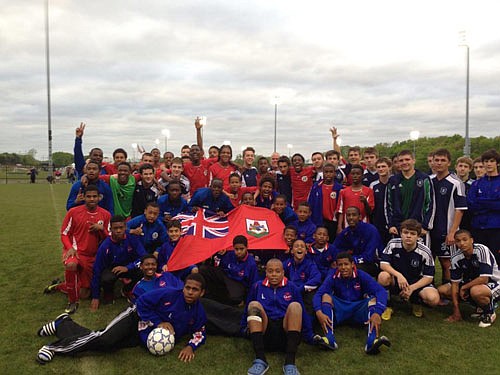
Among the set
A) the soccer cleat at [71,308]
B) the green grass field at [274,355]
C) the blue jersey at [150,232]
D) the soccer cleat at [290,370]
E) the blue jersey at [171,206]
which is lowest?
the green grass field at [274,355]

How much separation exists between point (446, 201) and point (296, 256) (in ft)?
7.78

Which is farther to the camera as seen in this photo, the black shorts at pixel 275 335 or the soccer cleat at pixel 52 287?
the soccer cleat at pixel 52 287

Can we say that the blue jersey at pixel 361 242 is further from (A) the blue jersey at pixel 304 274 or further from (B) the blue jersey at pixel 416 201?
(A) the blue jersey at pixel 304 274

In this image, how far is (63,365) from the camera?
4.00 m

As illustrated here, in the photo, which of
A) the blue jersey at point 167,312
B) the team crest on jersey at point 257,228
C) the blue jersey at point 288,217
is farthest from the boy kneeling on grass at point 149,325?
the blue jersey at point 288,217

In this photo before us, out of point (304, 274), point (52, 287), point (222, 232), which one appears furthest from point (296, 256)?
point (52, 287)

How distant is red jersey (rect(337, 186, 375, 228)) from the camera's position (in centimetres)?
662

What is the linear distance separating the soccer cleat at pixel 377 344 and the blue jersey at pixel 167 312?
1.80 metres

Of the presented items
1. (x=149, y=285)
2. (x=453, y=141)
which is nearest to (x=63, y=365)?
(x=149, y=285)

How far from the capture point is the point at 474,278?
5.35 m

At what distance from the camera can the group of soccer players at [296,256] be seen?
14.4 feet

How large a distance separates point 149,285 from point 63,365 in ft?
4.62

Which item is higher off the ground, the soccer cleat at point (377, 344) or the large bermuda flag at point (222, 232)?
the large bermuda flag at point (222, 232)

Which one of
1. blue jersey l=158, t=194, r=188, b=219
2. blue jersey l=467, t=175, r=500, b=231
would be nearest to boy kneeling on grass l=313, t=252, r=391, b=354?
blue jersey l=467, t=175, r=500, b=231
